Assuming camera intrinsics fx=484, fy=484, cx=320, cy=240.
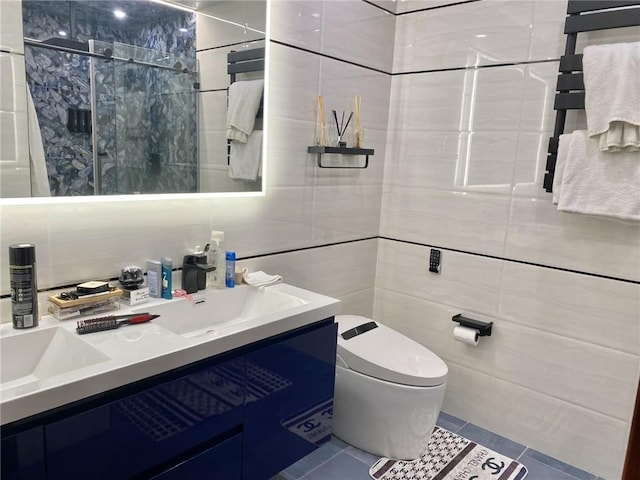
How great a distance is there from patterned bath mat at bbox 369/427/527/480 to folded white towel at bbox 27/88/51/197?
1.58m

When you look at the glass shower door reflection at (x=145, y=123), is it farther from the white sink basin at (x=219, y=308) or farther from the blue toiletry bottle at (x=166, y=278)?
the white sink basin at (x=219, y=308)

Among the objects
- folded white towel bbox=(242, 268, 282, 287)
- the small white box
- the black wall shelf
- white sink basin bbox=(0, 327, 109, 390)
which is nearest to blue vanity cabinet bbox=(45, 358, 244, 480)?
white sink basin bbox=(0, 327, 109, 390)

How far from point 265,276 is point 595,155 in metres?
1.30

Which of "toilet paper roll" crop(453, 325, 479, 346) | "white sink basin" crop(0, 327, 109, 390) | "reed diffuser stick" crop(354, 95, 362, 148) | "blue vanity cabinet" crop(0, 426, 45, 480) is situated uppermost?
"reed diffuser stick" crop(354, 95, 362, 148)

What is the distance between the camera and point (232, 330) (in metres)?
1.32

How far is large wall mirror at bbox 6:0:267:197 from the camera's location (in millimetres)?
1314

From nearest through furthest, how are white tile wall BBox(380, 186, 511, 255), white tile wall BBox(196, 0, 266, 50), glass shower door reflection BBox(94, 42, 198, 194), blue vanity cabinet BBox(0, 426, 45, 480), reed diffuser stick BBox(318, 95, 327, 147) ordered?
blue vanity cabinet BBox(0, 426, 45, 480)
glass shower door reflection BBox(94, 42, 198, 194)
white tile wall BBox(196, 0, 266, 50)
reed diffuser stick BBox(318, 95, 327, 147)
white tile wall BBox(380, 186, 511, 255)

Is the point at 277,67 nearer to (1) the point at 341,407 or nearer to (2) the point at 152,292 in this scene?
(2) the point at 152,292

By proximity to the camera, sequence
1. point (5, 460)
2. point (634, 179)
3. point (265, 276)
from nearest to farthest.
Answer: point (5, 460) < point (634, 179) < point (265, 276)

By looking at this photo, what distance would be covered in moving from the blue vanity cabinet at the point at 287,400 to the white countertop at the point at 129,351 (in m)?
0.07

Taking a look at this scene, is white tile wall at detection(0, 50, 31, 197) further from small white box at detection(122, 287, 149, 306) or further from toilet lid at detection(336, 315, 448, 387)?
toilet lid at detection(336, 315, 448, 387)

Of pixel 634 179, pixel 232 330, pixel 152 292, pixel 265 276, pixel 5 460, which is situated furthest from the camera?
pixel 265 276

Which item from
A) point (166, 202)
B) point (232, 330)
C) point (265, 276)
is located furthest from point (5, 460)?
point (265, 276)

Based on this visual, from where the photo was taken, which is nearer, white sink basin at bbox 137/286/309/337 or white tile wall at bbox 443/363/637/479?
white sink basin at bbox 137/286/309/337
